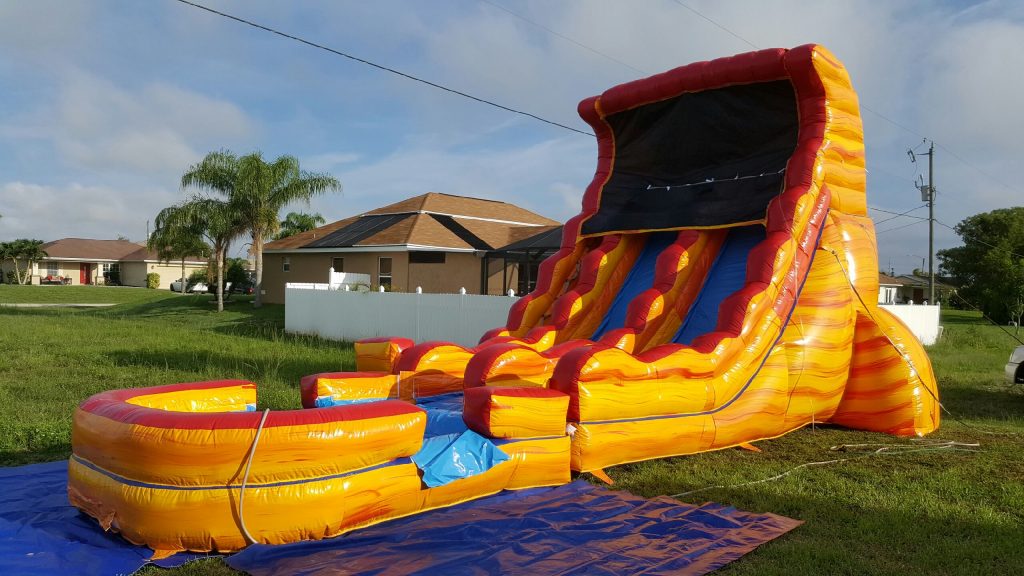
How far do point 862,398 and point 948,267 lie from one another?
142 feet

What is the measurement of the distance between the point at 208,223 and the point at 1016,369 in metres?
23.9

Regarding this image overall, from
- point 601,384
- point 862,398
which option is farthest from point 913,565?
point 862,398

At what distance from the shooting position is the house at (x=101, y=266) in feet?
172

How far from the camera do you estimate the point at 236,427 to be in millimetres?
4172

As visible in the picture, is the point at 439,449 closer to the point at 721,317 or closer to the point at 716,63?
the point at 721,317

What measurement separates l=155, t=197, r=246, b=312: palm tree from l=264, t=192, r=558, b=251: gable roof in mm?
2383

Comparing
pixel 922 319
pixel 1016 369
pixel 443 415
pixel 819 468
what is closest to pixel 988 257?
pixel 922 319

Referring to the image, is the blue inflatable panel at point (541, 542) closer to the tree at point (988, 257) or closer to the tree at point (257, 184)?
the tree at point (257, 184)

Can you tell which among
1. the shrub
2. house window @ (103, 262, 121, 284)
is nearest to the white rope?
the shrub

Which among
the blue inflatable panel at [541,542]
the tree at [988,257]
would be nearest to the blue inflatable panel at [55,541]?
the blue inflatable panel at [541,542]

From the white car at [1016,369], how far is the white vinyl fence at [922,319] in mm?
6844

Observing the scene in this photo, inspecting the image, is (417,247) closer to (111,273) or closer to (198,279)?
(198,279)

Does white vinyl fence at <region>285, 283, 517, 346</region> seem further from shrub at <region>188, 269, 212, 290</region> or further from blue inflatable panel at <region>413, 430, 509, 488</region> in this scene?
shrub at <region>188, 269, 212, 290</region>

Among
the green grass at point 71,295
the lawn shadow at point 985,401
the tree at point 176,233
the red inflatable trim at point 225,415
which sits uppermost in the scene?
the tree at point 176,233
